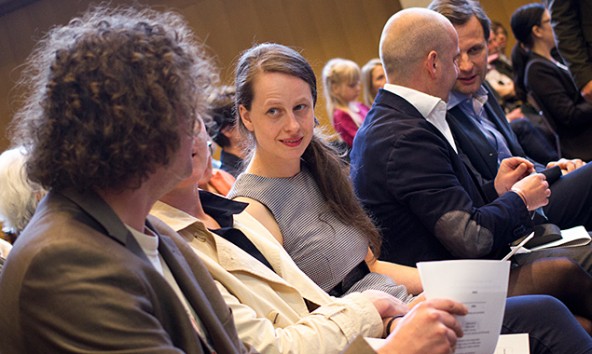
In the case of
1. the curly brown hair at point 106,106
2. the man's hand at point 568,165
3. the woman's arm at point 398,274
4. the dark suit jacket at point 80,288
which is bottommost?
the man's hand at point 568,165

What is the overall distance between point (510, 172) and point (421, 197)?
0.47 meters

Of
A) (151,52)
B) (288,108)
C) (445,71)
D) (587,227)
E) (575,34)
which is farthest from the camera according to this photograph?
(575,34)

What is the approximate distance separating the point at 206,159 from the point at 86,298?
99 centimetres

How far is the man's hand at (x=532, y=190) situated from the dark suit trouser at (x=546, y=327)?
58cm

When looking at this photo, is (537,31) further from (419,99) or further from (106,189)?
(106,189)

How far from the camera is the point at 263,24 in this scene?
872 centimetres

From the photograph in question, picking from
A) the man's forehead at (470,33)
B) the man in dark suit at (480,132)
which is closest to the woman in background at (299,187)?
the man in dark suit at (480,132)

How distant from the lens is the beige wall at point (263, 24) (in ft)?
26.7

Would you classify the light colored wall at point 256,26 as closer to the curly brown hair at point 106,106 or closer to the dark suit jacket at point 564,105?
the dark suit jacket at point 564,105

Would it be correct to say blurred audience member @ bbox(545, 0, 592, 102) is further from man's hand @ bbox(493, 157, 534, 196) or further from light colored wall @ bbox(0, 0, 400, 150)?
light colored wall @ bbox(0, 0, 400, 150)

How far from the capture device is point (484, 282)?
1.63 metres

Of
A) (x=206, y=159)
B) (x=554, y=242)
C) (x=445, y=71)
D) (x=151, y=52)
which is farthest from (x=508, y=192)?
(x=151, y=52)

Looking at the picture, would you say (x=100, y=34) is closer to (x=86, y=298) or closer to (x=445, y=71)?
(x=86, y=298)

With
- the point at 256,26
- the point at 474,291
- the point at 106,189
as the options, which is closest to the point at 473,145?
the point at 474,291
